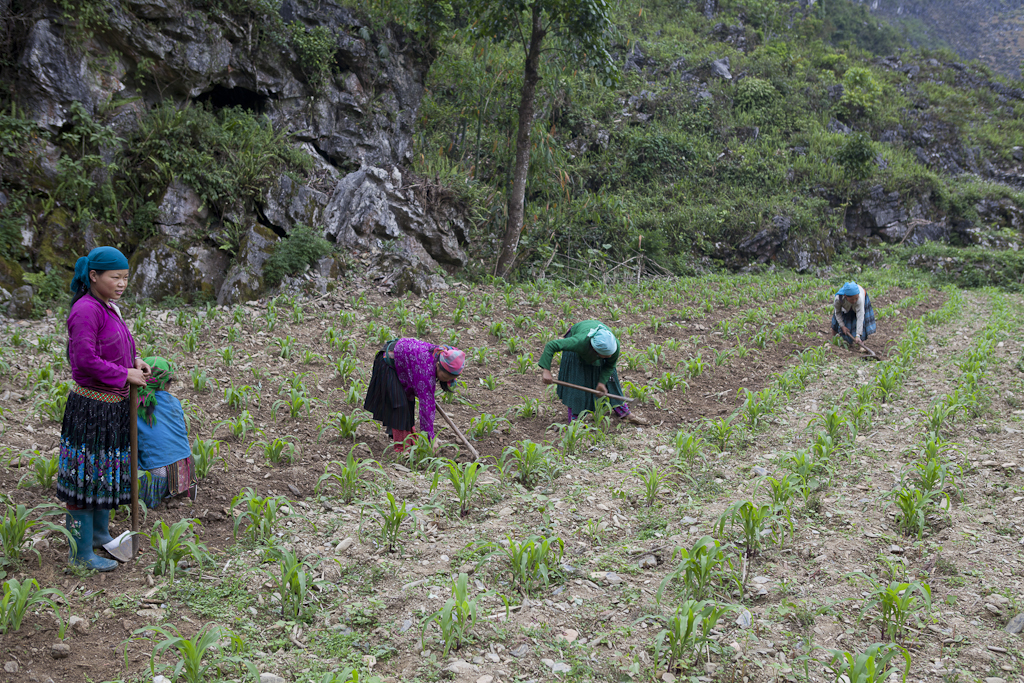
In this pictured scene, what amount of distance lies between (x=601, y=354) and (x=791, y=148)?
2104cm

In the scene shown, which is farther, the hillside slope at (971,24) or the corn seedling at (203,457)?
the hillside slope at (971,24)

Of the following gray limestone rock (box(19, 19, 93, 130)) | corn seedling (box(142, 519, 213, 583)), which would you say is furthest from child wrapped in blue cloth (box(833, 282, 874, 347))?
gray limestone rock (box(19, 19, 93, 130))

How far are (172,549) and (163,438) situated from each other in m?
0.80

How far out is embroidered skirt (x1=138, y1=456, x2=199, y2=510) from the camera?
3891 millimetres

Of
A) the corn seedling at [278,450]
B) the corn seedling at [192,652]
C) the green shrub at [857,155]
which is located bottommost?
the corn seedling at [192,652]

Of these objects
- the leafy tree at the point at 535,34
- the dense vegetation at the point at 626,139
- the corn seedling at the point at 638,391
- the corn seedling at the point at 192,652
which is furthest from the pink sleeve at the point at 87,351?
the leafy tree at the point at 535,34

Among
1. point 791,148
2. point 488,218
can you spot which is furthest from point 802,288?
point 791,148

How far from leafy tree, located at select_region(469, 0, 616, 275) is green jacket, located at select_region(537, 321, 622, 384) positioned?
728 cm

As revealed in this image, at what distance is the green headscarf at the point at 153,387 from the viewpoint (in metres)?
3.81

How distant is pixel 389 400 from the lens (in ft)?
17.3

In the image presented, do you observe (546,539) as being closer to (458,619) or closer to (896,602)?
→ (458,619)

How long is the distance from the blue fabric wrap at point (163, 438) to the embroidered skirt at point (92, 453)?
12.4 inches

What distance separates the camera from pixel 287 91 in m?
12.9

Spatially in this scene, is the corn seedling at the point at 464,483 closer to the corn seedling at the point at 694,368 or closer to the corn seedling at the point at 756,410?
the corn seedling at the point at 756,410
